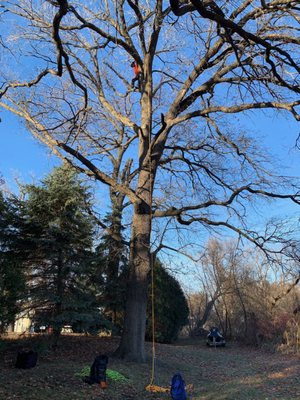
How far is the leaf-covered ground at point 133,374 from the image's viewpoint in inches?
315

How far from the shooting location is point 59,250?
12.1m

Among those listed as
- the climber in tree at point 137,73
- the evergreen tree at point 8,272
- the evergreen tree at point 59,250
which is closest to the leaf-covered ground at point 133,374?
the evergreen tree at point 8,272

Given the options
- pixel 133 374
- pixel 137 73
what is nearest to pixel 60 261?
pixel 133 374

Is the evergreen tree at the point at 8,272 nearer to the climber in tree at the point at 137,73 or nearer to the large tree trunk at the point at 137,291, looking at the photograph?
the large tree trunk at the point at 137,291

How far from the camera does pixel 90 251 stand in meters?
13.4

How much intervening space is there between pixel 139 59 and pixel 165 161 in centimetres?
343

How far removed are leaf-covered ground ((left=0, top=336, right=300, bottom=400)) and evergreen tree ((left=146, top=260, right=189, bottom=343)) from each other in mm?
2713

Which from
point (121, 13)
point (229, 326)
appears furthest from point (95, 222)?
point (229, 326)

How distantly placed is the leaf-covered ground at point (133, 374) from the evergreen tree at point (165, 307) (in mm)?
2713

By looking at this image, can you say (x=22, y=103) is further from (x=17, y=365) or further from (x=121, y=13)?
(x=17, y=365)

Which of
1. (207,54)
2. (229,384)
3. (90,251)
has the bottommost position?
(229,384)

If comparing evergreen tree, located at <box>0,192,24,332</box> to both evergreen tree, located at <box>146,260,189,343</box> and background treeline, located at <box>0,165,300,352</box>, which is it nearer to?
background treeline, located at <box>0,165,300,352</box>

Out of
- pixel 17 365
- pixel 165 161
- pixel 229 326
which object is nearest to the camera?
pixel 17 365

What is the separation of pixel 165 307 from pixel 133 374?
349 inches
